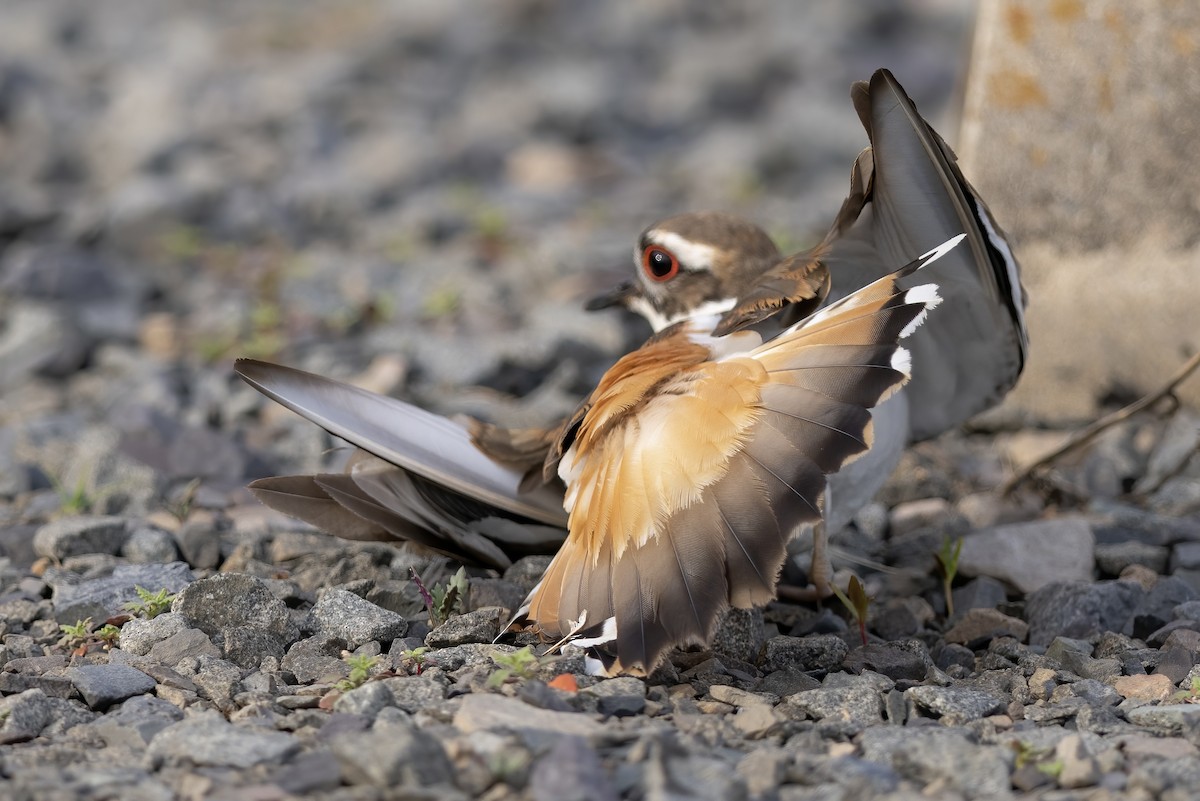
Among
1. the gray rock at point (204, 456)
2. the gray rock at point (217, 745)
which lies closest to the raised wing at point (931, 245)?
the gray rock at point (217, 745)

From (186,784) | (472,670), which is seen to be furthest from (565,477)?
(186,784)

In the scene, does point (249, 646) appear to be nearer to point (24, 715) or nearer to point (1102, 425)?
point (24, 715)

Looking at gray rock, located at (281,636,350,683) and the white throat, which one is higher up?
the white throat

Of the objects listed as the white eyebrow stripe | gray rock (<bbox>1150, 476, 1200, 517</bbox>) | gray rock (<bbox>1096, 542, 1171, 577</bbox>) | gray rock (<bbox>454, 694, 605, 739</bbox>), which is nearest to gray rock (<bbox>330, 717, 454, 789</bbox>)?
gray rock (<bbox>454, 694, 605, 739</bbox>)

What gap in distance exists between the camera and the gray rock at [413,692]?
2.79 metres

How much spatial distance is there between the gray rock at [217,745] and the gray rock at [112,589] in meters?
0.84

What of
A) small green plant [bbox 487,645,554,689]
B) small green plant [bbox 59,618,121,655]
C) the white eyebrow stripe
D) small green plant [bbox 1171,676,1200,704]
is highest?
the white eyebrow stripe

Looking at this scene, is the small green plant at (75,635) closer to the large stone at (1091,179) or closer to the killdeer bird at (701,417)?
the killdeer bird at (701,417)

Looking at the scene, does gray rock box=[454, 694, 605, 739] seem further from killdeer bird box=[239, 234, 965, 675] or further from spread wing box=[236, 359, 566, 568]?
spread wing box=[236, 359, 566, 568]

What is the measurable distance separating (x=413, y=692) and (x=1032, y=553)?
196 centimetres

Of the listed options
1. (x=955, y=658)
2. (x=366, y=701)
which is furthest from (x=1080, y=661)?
(x=366, y=701)

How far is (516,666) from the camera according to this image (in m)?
2.85

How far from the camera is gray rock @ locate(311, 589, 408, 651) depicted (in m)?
3.22

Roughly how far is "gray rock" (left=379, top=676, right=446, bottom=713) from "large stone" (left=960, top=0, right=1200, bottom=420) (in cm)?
321
